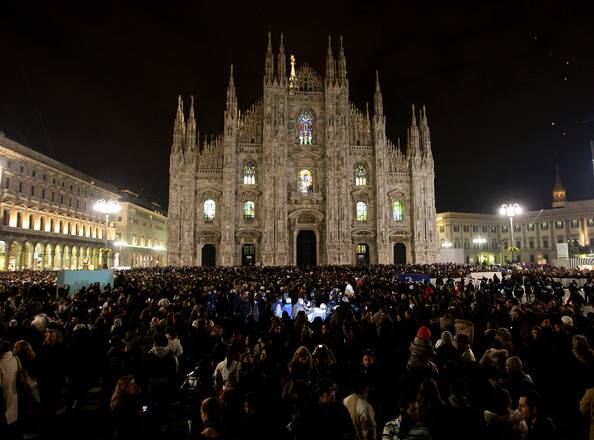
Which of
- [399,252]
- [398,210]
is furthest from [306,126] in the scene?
[399,252]

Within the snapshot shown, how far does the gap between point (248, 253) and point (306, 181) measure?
429 inches

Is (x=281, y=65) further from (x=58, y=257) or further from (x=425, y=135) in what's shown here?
(x=58, y=257)

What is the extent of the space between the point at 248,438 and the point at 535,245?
8951 cm

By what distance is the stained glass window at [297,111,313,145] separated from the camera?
49.6m

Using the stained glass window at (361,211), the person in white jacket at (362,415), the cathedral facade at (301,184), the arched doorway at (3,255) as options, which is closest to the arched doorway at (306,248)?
the cathedral facade at (301,184)

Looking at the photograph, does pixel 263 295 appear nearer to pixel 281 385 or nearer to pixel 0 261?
pixel 281 385

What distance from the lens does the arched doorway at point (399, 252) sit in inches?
1938

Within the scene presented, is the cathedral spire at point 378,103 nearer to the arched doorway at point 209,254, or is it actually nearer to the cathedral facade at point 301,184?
the cathedral facade at point 301,184

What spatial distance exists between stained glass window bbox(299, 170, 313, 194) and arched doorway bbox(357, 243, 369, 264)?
29.2ft

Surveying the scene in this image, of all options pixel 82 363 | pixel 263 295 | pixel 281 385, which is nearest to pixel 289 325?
pixel 281 385

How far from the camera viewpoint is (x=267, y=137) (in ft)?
155

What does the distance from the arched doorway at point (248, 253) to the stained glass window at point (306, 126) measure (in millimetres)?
14139

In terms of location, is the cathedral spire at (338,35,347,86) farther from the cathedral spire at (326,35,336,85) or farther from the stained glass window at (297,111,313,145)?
the stained glass window at (297,111,313,145)

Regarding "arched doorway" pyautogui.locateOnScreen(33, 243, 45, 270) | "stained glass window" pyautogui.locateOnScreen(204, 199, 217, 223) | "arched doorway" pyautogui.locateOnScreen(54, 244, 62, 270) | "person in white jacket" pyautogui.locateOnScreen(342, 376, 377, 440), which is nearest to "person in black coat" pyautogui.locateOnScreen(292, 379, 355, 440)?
"person in white jacket" pyautogui.locateOnScreen(342, 376, 377, 440)
